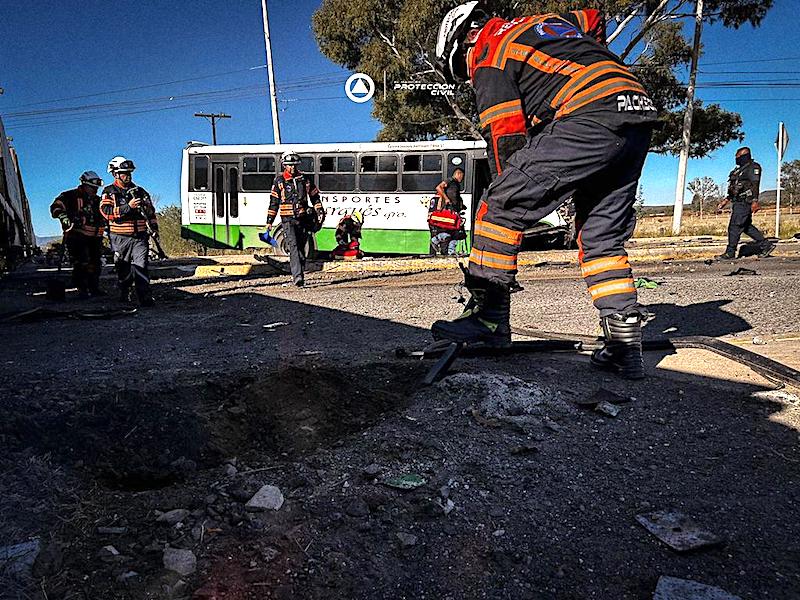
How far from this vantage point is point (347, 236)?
14.0m

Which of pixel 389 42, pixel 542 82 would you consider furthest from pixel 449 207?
pixel 389 42

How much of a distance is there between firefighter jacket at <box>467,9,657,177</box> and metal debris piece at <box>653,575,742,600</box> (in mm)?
1915

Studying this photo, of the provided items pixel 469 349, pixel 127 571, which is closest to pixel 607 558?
pixel 127 571

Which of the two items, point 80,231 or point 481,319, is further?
point 80,231

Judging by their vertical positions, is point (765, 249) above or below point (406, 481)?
below

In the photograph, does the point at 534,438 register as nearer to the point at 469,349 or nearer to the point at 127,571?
the point at 469,349

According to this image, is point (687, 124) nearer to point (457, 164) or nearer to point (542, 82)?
point (457, 164)

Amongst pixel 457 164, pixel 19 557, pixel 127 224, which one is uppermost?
pixel 457 164

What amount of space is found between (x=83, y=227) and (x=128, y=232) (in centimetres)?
151

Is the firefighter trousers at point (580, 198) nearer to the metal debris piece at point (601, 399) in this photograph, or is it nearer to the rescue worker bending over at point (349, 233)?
the metal debris piece at point (601, 399)

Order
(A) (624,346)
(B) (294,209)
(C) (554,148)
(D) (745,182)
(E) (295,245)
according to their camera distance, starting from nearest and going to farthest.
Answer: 1. (C) (554,148)
2. (A) (624,346)
3. (E) (295,245)
4. (B) (294,209)
5. (D) (745,182)

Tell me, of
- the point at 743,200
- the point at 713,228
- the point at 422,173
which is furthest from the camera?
the point at 713,228

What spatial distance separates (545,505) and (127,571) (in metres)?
1.08

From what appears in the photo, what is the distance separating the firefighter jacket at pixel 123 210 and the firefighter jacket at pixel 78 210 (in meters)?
1.25
